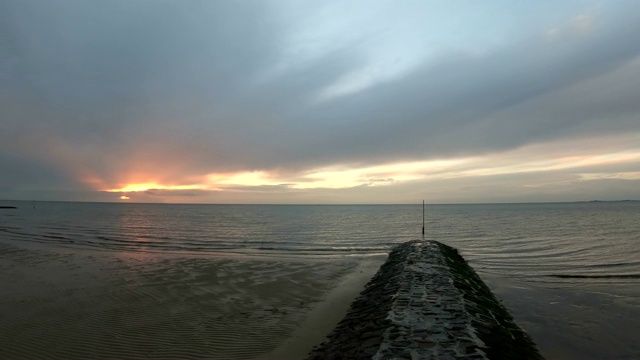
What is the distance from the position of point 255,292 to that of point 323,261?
1080 centimetres

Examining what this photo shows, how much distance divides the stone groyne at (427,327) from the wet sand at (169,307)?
1298 millimetres

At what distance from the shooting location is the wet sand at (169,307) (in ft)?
32.6

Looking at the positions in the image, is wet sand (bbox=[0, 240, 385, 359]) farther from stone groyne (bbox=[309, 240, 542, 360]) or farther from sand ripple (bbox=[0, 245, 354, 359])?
stone groyne (bbox=[309, 240, 542, 360])

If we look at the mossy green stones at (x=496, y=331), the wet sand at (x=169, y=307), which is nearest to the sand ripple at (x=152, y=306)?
the wet sand at (x=169, y=307)

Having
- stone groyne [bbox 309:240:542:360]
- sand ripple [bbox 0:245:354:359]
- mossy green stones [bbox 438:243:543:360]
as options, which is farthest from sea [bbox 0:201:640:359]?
stone groyne [bbox 309:240:542:360]

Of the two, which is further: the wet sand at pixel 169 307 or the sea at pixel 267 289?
the sea at pixel 267 289

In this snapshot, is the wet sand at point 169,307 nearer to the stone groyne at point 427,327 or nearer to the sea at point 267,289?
the sea at point 267,289

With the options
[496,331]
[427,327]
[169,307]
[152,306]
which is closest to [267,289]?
[169,307]

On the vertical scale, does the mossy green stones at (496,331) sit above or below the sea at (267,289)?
above

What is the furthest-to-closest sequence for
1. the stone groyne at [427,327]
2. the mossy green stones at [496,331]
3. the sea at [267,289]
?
1. the sea at [267,289]
2. the mossy green stones at [496,331]
3. the stone groyne at [427,327]

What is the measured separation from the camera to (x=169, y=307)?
13766 mm

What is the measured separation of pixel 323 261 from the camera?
2691 centimetres

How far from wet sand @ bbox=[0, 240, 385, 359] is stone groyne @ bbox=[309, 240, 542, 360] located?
51.1 inches

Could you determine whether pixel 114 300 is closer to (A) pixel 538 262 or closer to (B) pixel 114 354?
(B) pixel 114 354
